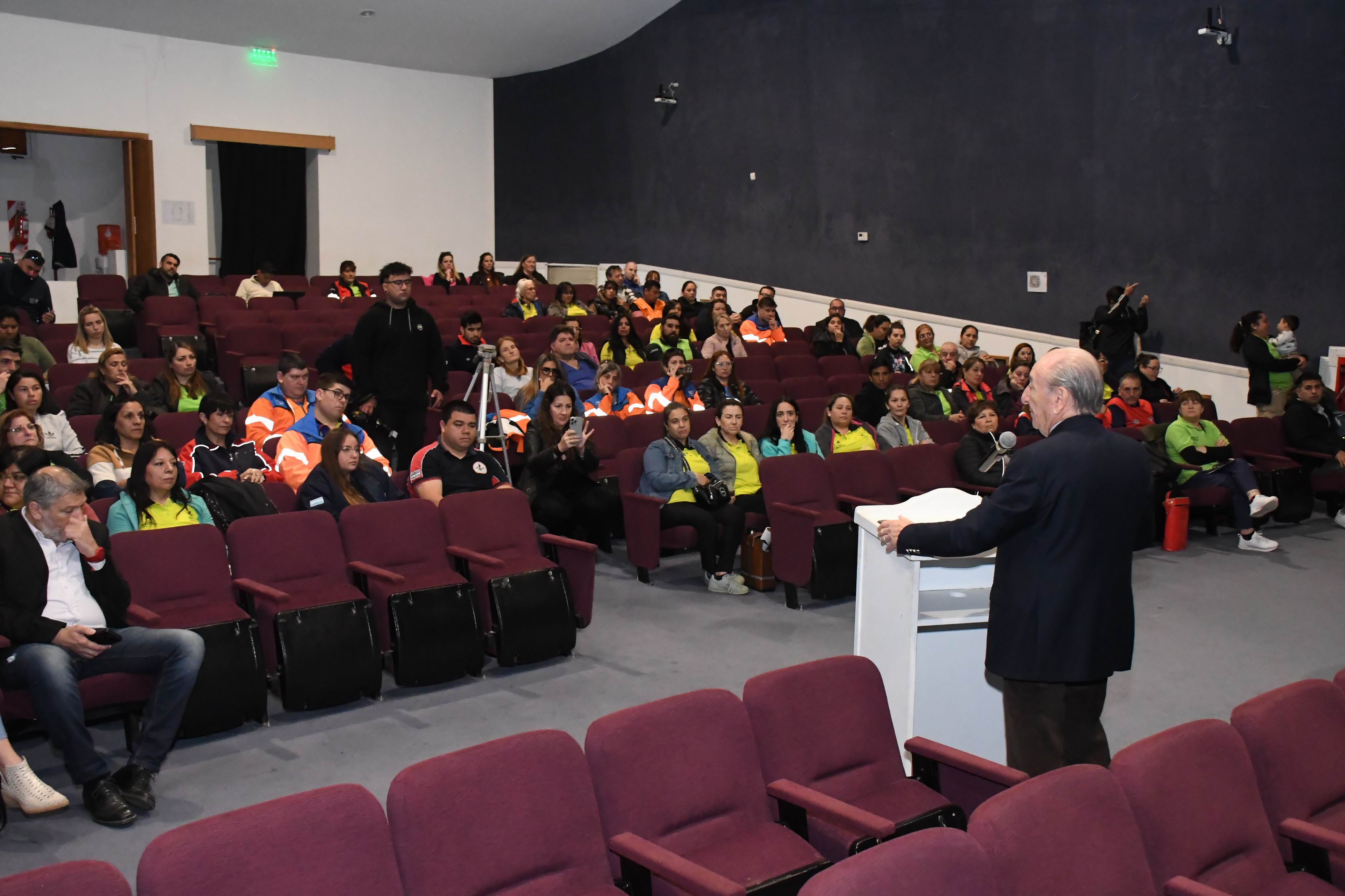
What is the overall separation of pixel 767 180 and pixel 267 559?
381 inches

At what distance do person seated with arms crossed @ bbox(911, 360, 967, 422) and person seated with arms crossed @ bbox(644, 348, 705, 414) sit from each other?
4.75ft

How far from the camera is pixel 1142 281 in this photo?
32.6 ft

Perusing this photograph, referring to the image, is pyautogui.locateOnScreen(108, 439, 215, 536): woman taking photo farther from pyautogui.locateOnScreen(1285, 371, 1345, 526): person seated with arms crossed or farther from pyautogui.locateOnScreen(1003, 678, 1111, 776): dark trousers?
pyautogui.locateOnScreen(1285, 371, 1345, 526): person seated with arms crossed

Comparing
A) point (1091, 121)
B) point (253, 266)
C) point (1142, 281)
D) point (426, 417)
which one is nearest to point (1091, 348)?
point (1142, 281)

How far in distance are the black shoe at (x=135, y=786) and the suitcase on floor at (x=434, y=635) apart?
102 centimetres

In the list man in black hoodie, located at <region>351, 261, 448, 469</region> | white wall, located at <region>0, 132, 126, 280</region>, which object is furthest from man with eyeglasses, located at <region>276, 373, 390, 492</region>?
white wall, located at <region>0, 132, 126, 280</region>

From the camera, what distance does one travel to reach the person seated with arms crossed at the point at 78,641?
320cm

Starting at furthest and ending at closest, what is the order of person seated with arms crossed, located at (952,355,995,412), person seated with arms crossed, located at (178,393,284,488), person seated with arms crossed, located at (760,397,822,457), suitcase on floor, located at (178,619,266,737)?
person seated with arms crossed, located at (952,355,995,412)
person seated with arms crossed, located at (760,397,822,457)
person seated with arms crossed, located at (178,393,284,488)
suitcase on floor, located at (178,619,266,737)

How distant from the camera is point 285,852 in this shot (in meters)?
1.89

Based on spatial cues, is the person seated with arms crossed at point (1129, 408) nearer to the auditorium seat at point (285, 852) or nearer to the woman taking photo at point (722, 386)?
the woman taking photo at point (722, 386)

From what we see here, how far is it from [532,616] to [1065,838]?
2702mm

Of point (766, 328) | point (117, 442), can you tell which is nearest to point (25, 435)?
point (117, 442)

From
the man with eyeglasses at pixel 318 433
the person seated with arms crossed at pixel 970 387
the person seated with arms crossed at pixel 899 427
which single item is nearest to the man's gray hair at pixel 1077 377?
the man with eyeglasses at pixel 318 433

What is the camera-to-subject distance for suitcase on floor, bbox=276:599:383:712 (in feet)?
12.6
